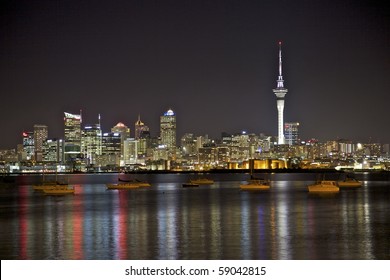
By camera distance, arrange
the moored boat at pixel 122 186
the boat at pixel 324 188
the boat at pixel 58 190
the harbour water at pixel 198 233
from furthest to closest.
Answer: the moored boat at pixel 122 186 → the boat at pixel 58 190 → the boat at pixel 324 188 → the harbour water at pixel 198 233

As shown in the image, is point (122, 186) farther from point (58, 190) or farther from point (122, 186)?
point (58, 190)

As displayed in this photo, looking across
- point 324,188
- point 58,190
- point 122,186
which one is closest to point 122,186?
point 122,186

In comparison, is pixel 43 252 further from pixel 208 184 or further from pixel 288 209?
pixel 208 184

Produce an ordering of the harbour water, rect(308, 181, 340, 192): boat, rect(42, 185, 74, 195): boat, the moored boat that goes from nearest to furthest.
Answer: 1. the harbour water
2. rect(308, 181, 340, 192): boat
3. rect(42, 185, 74, 195): boat
4. the moored boat

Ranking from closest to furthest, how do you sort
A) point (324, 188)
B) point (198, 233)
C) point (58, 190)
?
point (198, 233), point (324, 188), point (58, 190)

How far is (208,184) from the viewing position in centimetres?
10544

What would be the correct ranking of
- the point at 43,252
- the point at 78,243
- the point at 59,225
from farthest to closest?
the point at 59,225, the point at 78,243, the point at 43,252

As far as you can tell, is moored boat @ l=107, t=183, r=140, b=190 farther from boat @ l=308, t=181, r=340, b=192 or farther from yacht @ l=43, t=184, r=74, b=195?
boat @ l=308, t=181, r=340, b=192

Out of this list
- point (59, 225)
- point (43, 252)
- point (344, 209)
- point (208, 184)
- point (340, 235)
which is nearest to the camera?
point (43, 252)

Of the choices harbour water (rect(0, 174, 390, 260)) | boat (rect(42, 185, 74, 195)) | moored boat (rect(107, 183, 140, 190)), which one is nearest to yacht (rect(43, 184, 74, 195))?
boat (rect(42, 185, 74, 195))

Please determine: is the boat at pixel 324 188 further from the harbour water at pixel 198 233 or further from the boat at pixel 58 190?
the boat at pixel 58 190

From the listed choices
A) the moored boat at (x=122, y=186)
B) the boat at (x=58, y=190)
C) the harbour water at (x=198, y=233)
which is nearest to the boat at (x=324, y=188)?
the harbour water at (x=198, y=233)
